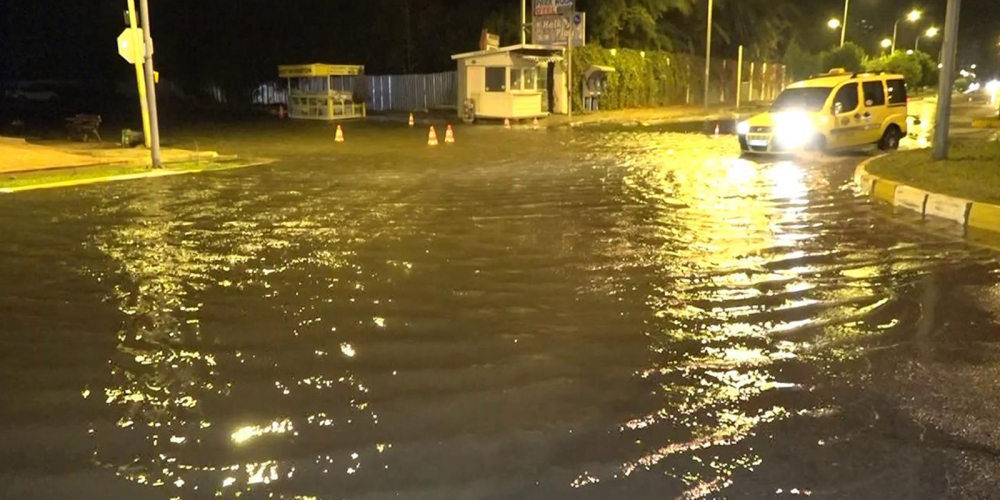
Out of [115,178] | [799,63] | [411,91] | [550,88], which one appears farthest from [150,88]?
[799,63]

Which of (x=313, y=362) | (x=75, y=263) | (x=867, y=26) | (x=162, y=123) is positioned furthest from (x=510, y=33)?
(x=867, y=26)

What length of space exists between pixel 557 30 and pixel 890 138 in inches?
763

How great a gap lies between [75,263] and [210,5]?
166 ft

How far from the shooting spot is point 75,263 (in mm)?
9055

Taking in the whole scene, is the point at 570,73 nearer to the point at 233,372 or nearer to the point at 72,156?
the point at 72,156

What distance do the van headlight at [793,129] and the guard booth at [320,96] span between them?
23305mm

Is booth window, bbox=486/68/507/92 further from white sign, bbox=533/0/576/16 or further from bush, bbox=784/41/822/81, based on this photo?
bush, bbox=784/41/822/81

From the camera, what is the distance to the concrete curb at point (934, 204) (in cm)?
1060

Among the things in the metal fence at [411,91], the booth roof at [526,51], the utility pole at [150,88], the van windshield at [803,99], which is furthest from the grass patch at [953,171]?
the metal fence at [411,91]

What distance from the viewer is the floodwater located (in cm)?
434

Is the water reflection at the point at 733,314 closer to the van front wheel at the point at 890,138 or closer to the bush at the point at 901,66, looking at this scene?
the van front wheel at the point at 890,138

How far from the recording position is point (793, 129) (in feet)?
64.7

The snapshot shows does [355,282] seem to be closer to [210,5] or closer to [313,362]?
[313,362]

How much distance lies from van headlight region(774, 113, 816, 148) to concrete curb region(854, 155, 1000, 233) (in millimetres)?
5544
